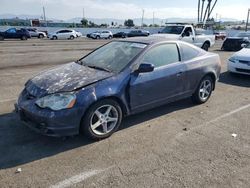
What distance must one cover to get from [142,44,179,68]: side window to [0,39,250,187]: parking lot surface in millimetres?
1099

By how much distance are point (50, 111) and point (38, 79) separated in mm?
889

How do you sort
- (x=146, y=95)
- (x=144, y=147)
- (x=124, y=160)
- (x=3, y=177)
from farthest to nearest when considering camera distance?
1. (x=146, y=95)
2. (x=144, y=147)
3. (x=124, y=160)
4. (x=3, y=177)

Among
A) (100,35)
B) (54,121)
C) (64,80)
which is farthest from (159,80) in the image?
(100,35)

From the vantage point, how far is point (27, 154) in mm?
3756

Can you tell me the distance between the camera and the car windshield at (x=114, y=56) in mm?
4570

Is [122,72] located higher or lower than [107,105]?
higher

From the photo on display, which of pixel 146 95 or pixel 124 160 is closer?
pixel 124 160

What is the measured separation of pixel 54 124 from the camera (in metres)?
3.72

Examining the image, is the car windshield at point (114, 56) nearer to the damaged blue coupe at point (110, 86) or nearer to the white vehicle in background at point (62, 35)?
the damaged blue coupe at point (110, 86)

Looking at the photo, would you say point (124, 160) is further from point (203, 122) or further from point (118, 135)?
point (203, 122)

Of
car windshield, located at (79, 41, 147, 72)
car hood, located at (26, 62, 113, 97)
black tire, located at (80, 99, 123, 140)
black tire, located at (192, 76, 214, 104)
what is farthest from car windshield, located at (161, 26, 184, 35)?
black tire, located at (80, 99, 123, 140)

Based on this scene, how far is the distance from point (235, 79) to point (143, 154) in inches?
247

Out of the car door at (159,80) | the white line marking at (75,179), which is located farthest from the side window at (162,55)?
the white line marking at (75,179)

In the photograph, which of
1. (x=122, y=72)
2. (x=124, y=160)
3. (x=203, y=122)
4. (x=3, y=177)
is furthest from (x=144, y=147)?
(x=3, y=177)
